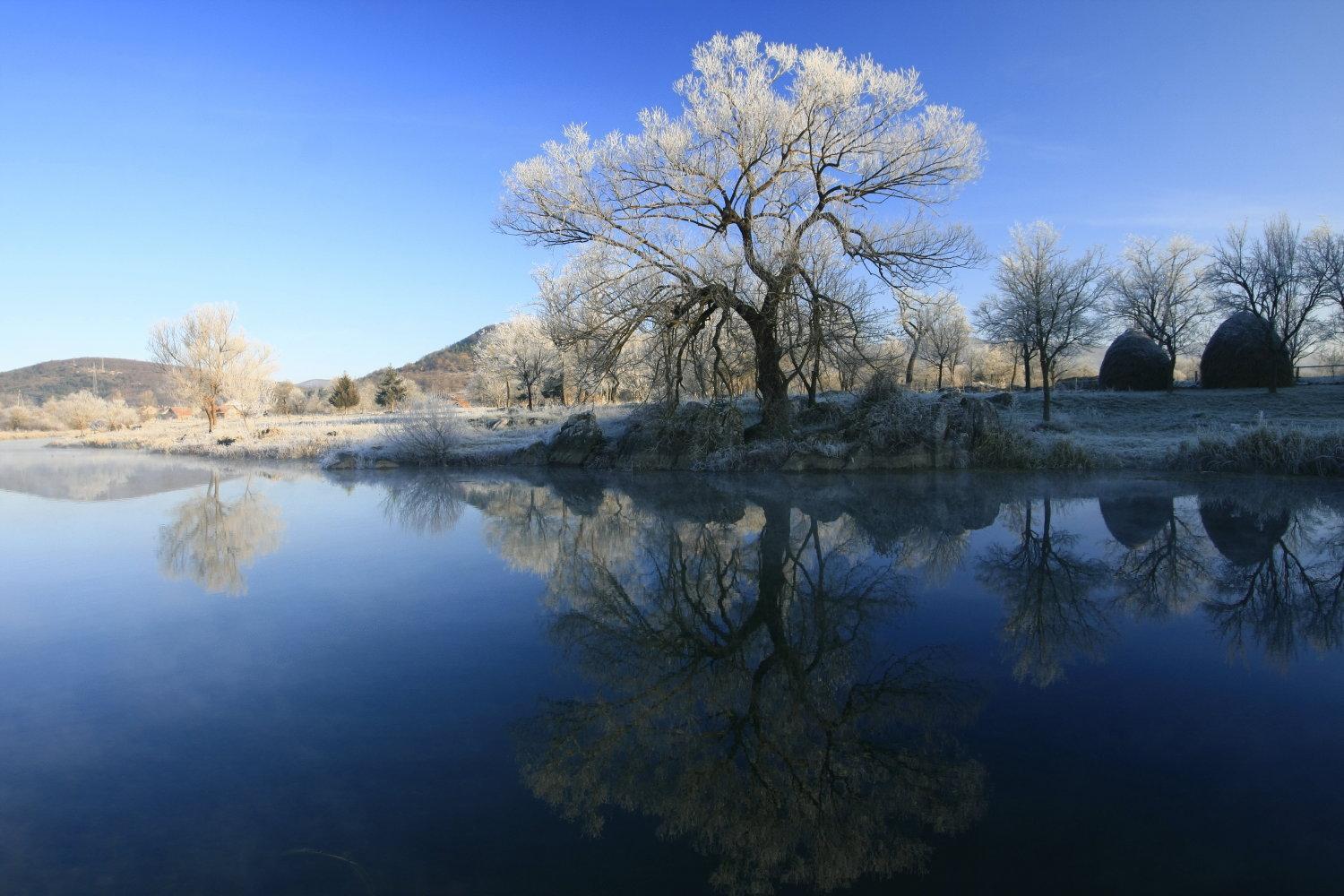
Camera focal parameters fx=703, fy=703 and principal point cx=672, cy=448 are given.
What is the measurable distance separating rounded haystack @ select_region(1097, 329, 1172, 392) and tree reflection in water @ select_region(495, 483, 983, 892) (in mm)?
26250

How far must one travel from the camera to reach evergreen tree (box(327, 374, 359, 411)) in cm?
5525

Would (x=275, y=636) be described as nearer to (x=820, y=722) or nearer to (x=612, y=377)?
(x=820, y=722)

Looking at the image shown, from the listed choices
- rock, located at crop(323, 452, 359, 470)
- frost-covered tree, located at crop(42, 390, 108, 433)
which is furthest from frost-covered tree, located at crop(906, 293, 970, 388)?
frost-covered tree, located at crop(42, 390, 108, 433)

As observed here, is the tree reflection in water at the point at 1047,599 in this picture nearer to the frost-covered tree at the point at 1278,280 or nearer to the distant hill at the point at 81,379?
the frost-covered tree at the point at 1278,280

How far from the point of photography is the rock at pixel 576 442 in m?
18.8

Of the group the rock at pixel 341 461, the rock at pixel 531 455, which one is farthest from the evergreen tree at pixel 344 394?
the rock at pixel 531 455

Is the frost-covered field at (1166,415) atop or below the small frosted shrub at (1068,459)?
atop

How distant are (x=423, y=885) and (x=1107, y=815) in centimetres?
268

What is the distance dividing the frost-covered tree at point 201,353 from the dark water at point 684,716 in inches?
1171

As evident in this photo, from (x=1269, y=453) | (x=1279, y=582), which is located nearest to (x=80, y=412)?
(x=1279, y=582)

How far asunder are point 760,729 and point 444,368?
98.1 m

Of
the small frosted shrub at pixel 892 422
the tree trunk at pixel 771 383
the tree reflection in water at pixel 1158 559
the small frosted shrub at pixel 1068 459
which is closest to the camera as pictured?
the tree reflection in water at pixel 1158 559

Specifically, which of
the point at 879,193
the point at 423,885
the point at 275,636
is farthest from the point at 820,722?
the point at 879,193

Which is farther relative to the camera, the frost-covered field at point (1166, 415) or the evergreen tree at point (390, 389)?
the evergreen tree at point (390, 389)
